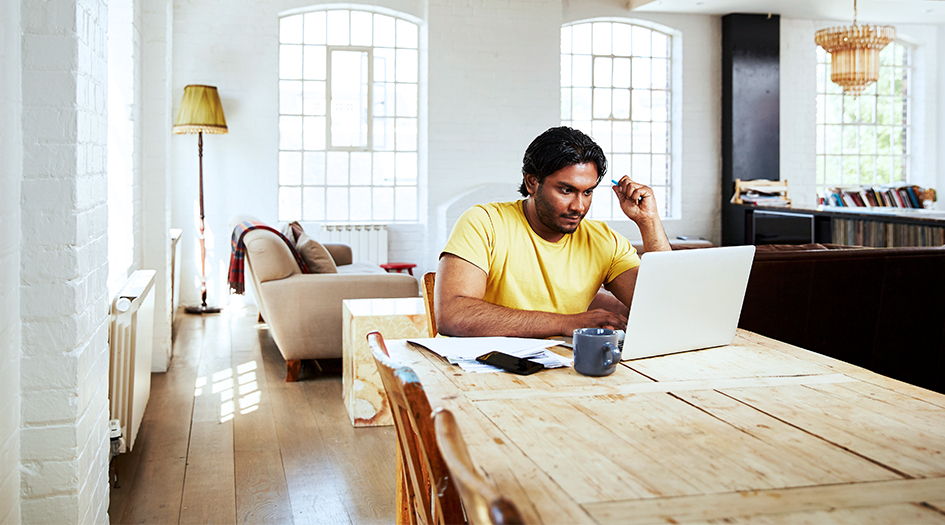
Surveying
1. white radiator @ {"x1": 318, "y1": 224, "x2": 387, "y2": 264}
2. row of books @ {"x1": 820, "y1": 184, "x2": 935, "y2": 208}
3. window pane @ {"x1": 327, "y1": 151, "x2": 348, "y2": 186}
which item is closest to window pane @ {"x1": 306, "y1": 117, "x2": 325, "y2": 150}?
window pane @ {"x1": 327, "y1": 151, "x2": 348, "y2": 186}

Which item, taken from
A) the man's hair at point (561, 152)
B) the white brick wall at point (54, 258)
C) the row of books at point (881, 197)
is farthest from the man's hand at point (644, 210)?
the row of books at point (881, 197)

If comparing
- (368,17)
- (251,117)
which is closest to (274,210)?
(251,117)

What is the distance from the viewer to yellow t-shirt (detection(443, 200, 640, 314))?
209 centimetres

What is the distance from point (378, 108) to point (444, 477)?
6819 millimetres

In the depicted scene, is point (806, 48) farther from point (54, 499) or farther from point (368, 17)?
point (54, 499)

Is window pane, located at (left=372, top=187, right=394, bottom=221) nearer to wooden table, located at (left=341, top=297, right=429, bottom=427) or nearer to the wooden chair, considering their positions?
wooden table, located at (left=341, top=297, right=429, bottom=427)

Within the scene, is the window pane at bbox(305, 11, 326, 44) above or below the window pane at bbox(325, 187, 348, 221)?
above

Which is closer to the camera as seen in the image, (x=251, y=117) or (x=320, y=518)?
(x=320, y=518)

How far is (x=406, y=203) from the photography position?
7594 mm

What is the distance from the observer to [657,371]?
153cm

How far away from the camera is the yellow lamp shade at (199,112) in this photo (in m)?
6.25

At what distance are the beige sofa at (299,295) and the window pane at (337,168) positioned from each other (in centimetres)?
317

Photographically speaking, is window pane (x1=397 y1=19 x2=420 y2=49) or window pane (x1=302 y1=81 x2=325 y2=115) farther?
window pane (x1=397 y1=19 x2=420 y2=49)

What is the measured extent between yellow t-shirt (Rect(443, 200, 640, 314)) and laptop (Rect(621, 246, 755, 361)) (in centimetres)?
52
